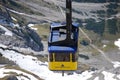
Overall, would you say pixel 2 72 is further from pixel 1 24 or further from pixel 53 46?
pixel 53 46

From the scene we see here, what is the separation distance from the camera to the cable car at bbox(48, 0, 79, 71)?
1138 inches

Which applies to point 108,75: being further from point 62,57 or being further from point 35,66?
point 62,57

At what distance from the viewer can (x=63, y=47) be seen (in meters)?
29.4

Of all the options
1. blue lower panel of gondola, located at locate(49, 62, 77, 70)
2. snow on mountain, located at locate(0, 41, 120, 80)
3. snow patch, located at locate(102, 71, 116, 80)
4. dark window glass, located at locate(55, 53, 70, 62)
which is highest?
dark window glass, located at locate(55, 53, 70, 62)

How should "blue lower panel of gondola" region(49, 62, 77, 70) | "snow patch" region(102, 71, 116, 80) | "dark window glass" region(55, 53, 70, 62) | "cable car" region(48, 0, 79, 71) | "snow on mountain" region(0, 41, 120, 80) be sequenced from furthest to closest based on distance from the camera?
"snow patch" region(102, 71, 116, 80) → "snow on mountain" region(0, 41, 120, 80) → "blue lower panel of gondola" region(49, 62, 77, 70) → "dark window glass" region(55, 53, 70, 62) → "cable car" region(48, 0, 79, 71)

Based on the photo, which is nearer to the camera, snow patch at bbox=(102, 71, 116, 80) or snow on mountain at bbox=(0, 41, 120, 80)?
snow on mountain at bbox=(0, 41, 120, 80)

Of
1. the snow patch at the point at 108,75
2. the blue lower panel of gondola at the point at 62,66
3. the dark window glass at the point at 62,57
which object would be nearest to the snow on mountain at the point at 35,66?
the snow patch at the point at 108,75

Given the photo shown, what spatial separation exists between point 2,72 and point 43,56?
225ft

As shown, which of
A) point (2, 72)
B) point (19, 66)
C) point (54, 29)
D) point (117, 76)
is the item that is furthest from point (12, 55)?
point (54, 29)

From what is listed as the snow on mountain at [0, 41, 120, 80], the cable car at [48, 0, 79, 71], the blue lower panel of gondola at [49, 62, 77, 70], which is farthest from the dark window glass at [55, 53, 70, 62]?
the snow on mountain at [0, 41, 120, 80]

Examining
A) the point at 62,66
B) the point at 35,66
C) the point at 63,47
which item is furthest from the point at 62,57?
the point at 35,66

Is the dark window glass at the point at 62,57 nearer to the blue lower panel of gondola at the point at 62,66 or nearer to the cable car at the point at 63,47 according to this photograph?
the cable car at the point at 63,47

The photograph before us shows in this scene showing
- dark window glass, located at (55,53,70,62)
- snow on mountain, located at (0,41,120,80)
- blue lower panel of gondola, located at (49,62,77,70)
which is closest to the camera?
dark window glass, located at (55,53,70,62)

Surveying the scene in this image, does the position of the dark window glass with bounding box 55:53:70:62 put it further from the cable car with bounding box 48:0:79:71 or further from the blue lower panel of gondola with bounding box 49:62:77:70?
the blue lower panel of gondola with bounding box 49:62:77:70
